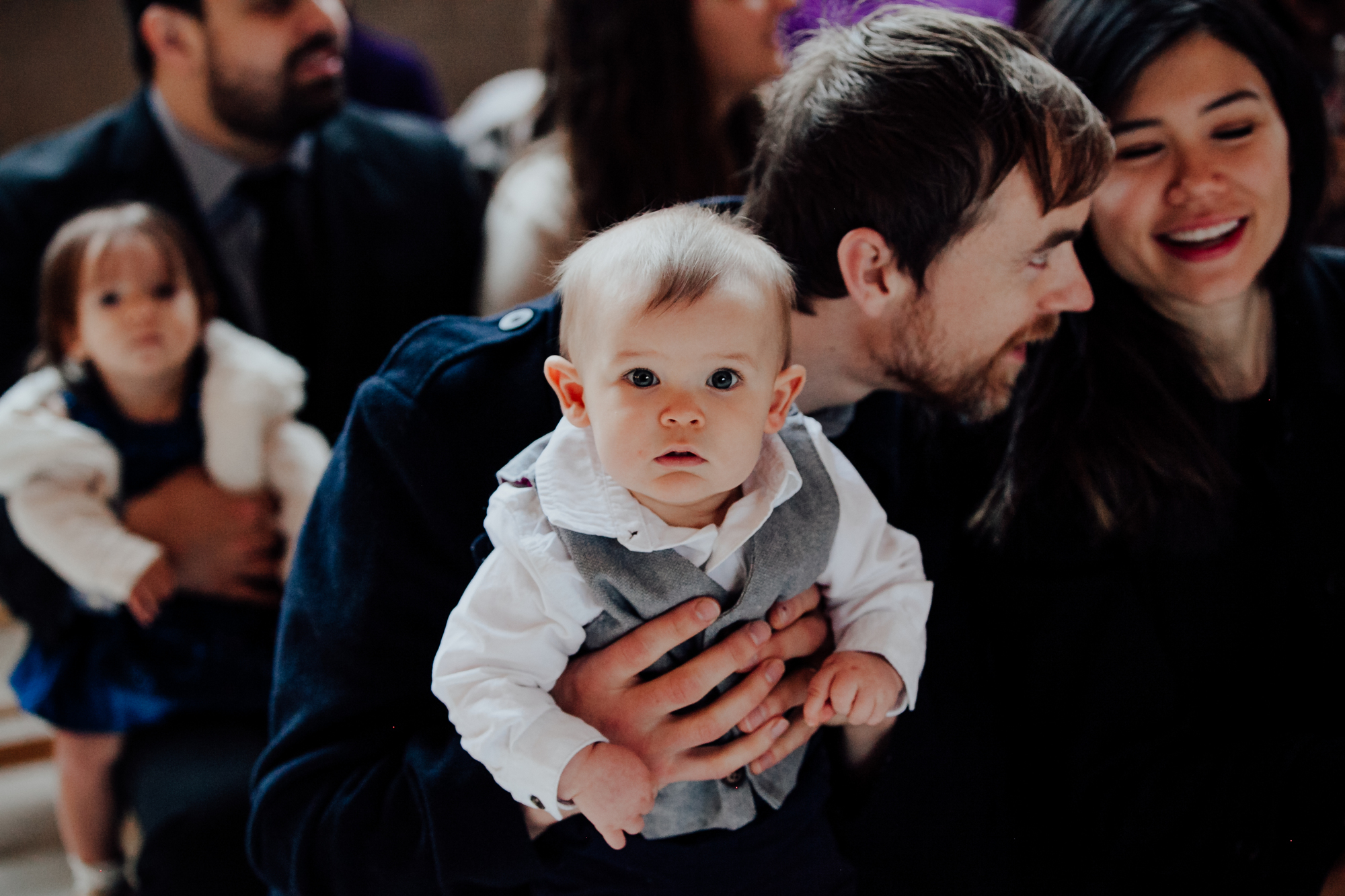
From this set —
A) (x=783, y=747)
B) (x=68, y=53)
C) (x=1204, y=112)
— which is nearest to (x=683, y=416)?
(x=783, y=747)

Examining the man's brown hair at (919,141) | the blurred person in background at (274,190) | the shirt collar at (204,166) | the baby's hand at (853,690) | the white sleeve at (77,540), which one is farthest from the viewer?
the shirt collar at (204,166)

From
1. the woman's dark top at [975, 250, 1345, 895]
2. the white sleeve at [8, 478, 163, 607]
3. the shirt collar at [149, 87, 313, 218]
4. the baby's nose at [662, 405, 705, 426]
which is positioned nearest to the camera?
the baby's nose at [662, 405, 705, 426]

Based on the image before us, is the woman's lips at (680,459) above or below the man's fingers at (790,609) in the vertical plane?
above

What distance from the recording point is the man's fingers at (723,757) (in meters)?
0.99

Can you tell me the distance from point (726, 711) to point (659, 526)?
0.19 metres

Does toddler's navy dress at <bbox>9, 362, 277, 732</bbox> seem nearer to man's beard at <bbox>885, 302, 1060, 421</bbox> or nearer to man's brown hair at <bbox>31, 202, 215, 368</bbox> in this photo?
man's brown hair at <bbox>31, 202, 215, 368</bbox>

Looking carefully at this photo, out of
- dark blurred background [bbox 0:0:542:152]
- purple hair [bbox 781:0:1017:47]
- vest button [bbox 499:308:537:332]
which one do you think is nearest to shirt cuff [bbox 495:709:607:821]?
vest button [bbox 499:308:537:332]

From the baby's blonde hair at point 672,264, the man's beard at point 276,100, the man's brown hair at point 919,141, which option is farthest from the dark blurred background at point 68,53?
the baby's blonde hair at point 672,264

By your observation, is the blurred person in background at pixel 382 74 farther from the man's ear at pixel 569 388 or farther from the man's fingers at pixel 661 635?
the man's fingers at pixel 661 635

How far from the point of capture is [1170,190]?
4.41 feet

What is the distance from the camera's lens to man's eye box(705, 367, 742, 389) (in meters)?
0.91

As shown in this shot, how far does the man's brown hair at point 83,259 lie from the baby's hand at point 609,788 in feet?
3.95

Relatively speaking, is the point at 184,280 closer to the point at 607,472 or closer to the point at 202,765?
the point at 202,765

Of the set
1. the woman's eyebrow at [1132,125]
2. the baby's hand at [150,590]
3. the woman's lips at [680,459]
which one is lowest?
the baby's hand at [150,590]
